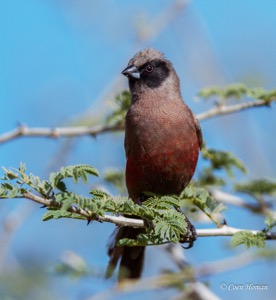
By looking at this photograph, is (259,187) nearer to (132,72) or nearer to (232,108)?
(232,108)

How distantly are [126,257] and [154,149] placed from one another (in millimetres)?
1182

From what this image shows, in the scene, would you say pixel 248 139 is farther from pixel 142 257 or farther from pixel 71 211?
pixel 71 211

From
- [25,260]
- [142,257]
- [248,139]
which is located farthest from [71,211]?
[248,139]

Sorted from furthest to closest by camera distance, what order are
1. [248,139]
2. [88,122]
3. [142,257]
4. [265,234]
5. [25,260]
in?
[248,139] → [25,260] → [88,122] → [142,257] → [265,234]

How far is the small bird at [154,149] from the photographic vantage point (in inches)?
205

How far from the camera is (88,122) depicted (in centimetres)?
635

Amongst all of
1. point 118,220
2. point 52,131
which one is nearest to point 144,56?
point 52,131

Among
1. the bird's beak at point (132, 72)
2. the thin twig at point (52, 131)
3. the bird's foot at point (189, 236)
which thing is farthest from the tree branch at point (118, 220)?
the bird's beak at point (132, 72)

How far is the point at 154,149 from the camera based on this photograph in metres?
5.19

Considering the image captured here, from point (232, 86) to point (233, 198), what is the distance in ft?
3.66

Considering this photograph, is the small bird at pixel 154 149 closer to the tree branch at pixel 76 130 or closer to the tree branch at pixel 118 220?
the tree branch at pixel 76 130

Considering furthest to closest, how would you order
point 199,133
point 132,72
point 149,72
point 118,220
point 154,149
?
point 149,72
point 132,72
point 199,133
point 154,149
point 118,220

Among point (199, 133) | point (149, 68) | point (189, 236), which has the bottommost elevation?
point (189, 236)

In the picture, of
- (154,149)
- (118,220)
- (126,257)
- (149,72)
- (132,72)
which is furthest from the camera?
(149,72)
